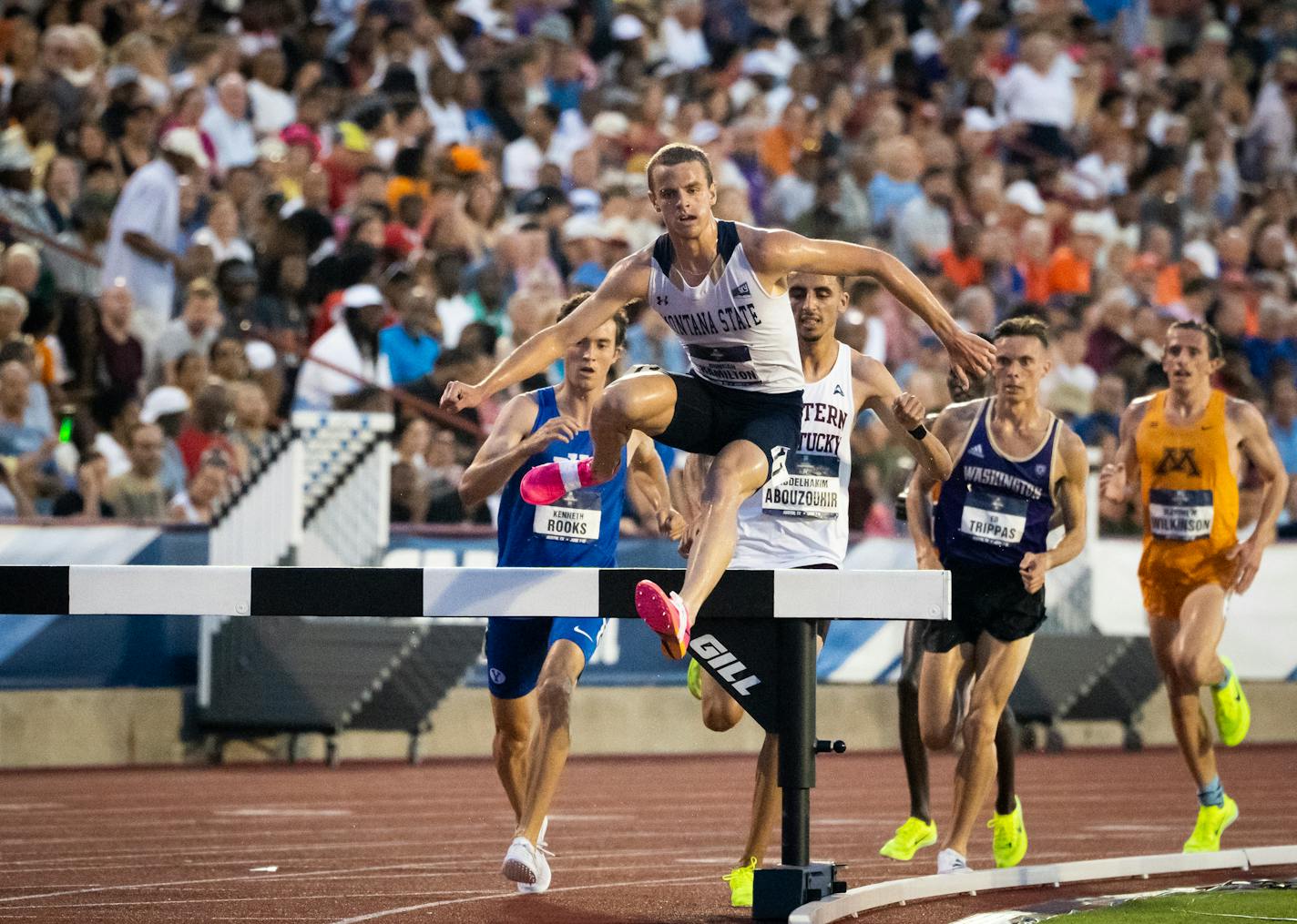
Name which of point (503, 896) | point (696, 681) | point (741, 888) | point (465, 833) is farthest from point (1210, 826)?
point (503, 896)

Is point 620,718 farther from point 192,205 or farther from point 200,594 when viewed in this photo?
point 200,594

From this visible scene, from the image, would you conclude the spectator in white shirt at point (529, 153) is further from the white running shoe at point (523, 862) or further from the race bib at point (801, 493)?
the white running shoe at point (523, 862)

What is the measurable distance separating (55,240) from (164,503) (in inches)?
91.4

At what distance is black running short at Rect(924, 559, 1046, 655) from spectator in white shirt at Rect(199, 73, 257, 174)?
371 inches

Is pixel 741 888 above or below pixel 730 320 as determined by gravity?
below

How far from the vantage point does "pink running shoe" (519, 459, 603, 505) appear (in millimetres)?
8195

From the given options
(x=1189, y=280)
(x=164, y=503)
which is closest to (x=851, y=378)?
(x=164, y=503)

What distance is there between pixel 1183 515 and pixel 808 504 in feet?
8.66

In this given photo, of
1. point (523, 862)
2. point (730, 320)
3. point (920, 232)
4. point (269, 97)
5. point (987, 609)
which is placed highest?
point (269, 97)

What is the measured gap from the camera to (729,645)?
7.27 metres

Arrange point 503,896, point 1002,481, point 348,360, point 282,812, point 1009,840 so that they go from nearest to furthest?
point 503,896 < point 1009,840 < point 1002,481 < point 282,812 < point 348,360

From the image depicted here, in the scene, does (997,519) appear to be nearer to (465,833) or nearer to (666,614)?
(465,833)

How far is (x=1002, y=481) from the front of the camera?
9.73 m

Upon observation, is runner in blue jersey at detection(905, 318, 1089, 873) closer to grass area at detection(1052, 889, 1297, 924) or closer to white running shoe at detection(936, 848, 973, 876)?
white running shoe at detection(936, 848, 973, 876)
